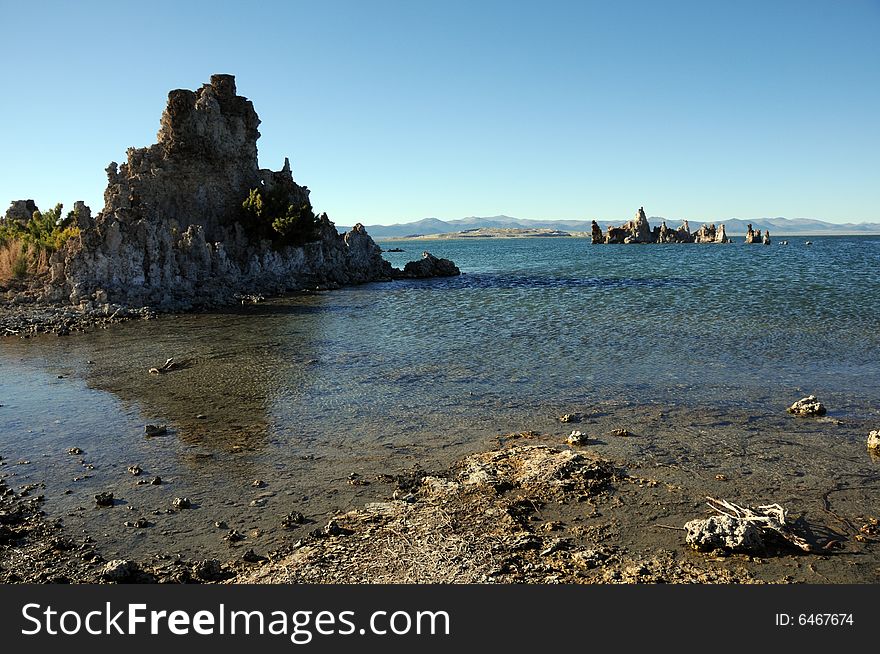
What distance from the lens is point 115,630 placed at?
17.0 feet

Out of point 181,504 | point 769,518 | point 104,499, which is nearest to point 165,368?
point 104,499

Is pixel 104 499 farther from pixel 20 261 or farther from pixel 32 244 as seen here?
pixel 32 244

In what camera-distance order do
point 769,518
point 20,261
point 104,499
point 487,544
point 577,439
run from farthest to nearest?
point 20,261 < point 577,439 < point 104,499 < point 769,518 < point 487,544

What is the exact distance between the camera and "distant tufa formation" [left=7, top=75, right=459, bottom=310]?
110 feet

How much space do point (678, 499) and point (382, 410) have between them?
6857 millimetres

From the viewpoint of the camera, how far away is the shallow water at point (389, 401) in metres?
9.24

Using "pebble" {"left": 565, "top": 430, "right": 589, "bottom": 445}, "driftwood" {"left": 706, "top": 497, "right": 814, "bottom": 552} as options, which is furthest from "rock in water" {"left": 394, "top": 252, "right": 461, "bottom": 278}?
"driftwood" {"left": 706, "top": 497, "right": 814, "bottom": 552}

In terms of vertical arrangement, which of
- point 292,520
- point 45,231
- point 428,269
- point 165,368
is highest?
point 45,231

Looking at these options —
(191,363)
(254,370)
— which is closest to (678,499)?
(254,370)

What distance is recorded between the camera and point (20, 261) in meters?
37.8

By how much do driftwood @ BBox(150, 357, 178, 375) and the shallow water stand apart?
279mm

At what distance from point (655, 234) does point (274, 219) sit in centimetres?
13311

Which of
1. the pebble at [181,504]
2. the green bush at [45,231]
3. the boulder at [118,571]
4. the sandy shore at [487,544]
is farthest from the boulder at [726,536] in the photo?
the green bush at [45,231]

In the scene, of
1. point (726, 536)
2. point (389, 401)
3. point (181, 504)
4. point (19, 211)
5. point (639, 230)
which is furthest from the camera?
point (639, 230)
